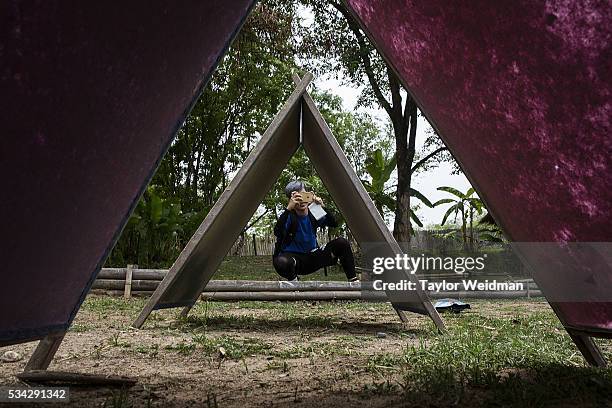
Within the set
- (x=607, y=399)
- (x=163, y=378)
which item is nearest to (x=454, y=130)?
(x=607, y=399)

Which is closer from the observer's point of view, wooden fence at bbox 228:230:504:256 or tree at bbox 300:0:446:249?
tree at bbox 300:0:446:249

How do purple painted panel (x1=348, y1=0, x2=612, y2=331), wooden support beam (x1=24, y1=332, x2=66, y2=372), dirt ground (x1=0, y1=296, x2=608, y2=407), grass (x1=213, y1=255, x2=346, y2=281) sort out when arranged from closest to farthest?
purple painted panel (x1=348, y1=0, x2=612, y2=331)
dirt ground (x1=0, y1=296, x2=608, y2=407)
wooden support beam (x1=24, y1=332, x2=66, y2=372)
grass (x1=213, y1=255, x2=346, y2=281)

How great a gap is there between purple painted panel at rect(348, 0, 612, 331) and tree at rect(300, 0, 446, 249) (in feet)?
37.2

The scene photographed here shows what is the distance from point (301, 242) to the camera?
5.20m

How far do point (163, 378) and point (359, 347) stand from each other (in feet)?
4.37

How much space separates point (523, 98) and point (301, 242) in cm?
354

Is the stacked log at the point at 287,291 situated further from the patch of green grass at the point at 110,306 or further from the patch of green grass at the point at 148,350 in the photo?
the patch of green grass at the point at 148,350

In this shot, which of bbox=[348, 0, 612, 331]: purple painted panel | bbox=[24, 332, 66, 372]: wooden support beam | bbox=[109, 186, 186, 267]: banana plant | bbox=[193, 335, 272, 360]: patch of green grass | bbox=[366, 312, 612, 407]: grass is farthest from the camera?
bbox=[109, 186, 186, 267]: banana plant

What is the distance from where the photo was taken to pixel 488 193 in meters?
2.17

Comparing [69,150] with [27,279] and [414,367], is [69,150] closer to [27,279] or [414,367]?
[27,279]

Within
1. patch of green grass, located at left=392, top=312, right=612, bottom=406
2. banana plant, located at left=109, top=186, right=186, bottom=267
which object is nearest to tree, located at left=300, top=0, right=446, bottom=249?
banana plant, located at left=109, top=186, right=186, bottom=267

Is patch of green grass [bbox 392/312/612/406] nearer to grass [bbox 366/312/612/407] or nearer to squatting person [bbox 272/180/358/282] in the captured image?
grass [bbox 366/312/612/407]

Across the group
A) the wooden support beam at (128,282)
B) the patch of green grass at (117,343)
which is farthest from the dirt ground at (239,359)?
the wooden support beam at (128,282)

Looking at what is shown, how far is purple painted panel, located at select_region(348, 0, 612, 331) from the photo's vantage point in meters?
1.61
